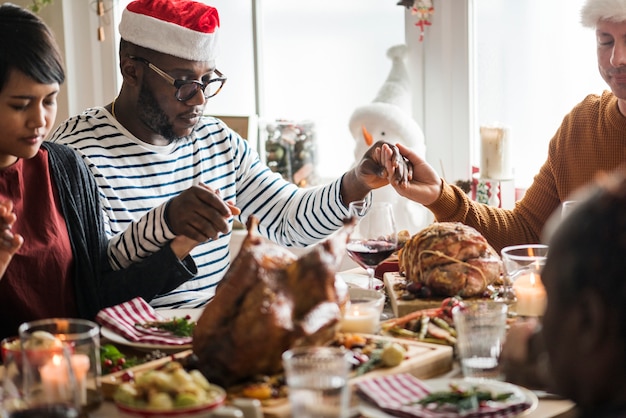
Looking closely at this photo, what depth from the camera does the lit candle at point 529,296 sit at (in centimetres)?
178

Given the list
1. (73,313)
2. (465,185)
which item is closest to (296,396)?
(73,313)

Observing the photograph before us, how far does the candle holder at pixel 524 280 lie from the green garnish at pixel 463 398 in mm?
401

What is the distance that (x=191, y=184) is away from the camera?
Result: 2586 mm

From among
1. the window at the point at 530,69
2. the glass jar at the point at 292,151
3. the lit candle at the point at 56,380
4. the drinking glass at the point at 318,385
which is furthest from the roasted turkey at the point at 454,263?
the glass jar at the point at 292,151

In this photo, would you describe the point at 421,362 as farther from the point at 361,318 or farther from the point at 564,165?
the point at 564,165

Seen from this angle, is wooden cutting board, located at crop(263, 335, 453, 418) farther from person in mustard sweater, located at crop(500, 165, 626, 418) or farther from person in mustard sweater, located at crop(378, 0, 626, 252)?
person in mustard sweater, located at crop(378, 0, 626, 252)

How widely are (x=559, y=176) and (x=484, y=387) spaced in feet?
4.56

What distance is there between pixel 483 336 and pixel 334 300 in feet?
0.80

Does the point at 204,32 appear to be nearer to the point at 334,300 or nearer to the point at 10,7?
the point at 10,7

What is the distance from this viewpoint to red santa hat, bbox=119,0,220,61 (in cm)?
250

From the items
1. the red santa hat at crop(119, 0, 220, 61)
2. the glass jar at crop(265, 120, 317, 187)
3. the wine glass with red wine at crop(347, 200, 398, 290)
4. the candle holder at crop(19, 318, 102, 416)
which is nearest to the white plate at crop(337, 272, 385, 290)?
the wine glass with red wine at crop(347, 200, 398, 290)

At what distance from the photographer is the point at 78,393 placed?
4.09ft

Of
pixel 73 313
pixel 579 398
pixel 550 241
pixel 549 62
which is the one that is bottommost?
pixel 73 313

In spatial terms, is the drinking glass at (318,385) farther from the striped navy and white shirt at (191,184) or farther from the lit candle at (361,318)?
the striped navy and white shirt at (191,184)
